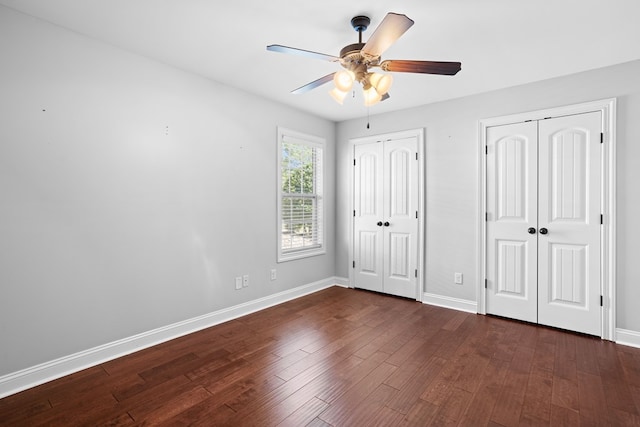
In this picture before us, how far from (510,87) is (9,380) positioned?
4.96m

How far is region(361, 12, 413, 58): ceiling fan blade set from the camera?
162 centimetres

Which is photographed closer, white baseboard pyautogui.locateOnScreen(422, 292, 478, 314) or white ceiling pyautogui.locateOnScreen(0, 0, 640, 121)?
white ceiling pyautogui.locateOnScreen(0, 0, 640, 121)

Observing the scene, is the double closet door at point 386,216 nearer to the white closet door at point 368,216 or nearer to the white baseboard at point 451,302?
the white closet door at point 368,216

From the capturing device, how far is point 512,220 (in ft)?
11.4

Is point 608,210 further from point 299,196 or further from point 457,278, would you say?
point 299,196

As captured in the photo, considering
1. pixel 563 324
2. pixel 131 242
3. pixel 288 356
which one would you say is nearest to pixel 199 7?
pixel 131 242

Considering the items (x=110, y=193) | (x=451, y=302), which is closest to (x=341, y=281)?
(x=451, y=302)

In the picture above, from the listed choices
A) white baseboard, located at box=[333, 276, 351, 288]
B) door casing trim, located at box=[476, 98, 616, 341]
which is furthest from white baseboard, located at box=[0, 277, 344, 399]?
door casing trim, located at box=[476, 98, 616, 341]

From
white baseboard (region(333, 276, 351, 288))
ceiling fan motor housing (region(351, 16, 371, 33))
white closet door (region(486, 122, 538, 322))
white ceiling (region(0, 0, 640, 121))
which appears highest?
white ceiling (region(0, 0, 640, 121))

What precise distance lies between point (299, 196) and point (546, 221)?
2.83 m

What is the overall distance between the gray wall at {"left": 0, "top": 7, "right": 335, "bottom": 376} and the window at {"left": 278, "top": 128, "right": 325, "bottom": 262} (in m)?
0.46

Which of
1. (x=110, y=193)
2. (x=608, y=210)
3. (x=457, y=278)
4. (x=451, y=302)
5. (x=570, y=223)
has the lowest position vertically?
(x=451, y=302)

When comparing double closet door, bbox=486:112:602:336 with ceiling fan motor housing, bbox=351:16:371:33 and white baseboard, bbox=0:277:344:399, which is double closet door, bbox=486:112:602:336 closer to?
ceiling fan motor housing, bbox=351:16:371:33

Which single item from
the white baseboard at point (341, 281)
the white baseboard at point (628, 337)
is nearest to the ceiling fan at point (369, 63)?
the white baseboard at point (628, 337)
